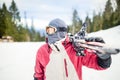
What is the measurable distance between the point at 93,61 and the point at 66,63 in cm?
23

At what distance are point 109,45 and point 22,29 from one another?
3970 cm

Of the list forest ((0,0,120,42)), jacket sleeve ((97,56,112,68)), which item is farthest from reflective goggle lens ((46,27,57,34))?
forest ((0,0,120,42))

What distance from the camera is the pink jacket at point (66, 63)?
9.63 ft

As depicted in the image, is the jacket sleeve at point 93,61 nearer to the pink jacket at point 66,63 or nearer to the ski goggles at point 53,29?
the pink jacket at point 66,63

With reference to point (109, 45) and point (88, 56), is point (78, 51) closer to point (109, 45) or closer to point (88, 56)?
point (88, 56)

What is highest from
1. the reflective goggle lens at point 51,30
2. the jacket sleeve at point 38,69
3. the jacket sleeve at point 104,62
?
the reflective goggle lens at point 51,30

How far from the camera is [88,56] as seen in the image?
2.91m

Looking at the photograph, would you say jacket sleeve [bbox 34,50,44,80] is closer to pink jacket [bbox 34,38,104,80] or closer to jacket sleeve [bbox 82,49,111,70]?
pink jacket [bbox 34,38,104,80]

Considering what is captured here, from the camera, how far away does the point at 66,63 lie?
297cm

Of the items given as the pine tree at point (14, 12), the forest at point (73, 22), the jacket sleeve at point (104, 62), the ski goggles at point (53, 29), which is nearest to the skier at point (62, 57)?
the ski goggles at point (53, 29)

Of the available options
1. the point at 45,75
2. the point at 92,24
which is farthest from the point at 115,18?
the point at 45,75

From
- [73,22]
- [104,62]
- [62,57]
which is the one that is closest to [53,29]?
[62,57]

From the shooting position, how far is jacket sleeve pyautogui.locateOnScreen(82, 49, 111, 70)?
275 centimetres

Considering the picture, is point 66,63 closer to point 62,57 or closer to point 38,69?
point 62,57
